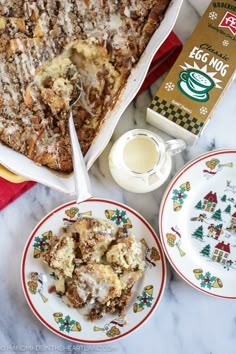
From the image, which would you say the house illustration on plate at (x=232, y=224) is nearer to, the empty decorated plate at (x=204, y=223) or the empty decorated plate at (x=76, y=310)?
the empty decorated plate at (x=204, y=223)

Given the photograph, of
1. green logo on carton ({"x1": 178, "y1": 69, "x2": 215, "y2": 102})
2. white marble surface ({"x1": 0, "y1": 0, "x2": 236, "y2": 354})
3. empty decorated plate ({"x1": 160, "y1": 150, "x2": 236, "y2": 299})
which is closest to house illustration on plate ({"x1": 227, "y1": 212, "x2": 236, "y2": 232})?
empty decorated plate ({"x1": 160, "y1": 150, "x2": 236, "y2": 299})

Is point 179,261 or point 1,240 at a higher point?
point 179,261

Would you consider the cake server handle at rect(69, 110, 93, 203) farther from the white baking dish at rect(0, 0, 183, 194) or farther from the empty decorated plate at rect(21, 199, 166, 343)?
the empty decorated plate at rect(21, 199, 166, 343)

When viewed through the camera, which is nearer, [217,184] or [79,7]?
[79,7]

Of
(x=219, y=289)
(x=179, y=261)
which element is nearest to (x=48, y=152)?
(x=179, y=261)

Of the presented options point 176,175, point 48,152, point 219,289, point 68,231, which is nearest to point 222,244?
point 219,289

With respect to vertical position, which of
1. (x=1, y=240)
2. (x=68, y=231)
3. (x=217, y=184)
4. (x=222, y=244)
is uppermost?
(x=217, y=184)

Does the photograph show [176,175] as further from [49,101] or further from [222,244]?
[49,101]
